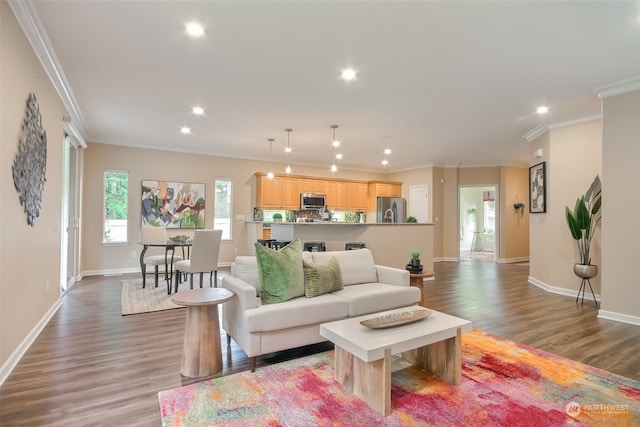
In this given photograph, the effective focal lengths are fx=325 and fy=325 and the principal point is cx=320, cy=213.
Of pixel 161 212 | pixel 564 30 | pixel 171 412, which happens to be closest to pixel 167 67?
pixel 171 412

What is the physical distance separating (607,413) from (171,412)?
8.72ft

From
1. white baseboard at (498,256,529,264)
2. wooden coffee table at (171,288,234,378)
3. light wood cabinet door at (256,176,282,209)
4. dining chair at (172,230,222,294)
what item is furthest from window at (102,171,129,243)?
white baseboard at (498,256,529,264)

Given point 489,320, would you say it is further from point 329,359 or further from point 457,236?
point 457,236

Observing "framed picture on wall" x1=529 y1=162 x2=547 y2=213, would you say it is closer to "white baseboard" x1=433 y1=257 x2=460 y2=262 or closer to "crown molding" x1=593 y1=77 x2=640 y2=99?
"crown molding" x1=593 y1=77 x2=640 y2=99

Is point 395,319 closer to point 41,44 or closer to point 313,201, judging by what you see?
point 41,44

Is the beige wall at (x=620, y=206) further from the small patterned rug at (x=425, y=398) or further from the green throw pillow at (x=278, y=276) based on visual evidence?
the green throw pillow at (x=278, y=276)

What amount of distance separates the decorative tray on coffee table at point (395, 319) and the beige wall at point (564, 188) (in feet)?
13.5

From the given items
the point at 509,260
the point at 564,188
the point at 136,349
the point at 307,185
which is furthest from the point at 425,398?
the point at 509,260

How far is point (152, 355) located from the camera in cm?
281

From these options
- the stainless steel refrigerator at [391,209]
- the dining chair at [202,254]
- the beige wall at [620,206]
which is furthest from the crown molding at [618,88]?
the stainless steel refrigerator at [391,209]

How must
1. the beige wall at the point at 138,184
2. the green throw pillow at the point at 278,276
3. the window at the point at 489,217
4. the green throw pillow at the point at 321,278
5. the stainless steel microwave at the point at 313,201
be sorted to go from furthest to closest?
the window at the point at 489,217 → the stainless steel microwave at the point at 313,201 → the beige wall at the point at 138,184 → the green throw pillow at the point at 321,278 → the green throw pillow at the point at 278,276

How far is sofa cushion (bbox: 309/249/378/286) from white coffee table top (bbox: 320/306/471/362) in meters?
1.12

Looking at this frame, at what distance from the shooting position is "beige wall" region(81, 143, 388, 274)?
256 inches

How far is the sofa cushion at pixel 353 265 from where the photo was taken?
139 inches
